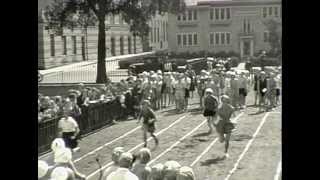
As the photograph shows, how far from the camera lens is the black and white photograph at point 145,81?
22.5 feet

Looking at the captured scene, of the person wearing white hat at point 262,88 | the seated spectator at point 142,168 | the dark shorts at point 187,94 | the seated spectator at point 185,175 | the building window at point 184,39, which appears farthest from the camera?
the dark shorts at point 187,94

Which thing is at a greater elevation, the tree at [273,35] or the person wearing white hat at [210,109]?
the tree at [273,35]

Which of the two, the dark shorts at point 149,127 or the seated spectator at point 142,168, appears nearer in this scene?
the seated spectator at point 142,168

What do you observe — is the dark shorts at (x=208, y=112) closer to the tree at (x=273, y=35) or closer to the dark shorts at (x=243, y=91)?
the dark shorts at (x=243, y=91)

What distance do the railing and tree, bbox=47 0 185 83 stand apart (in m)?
0.90

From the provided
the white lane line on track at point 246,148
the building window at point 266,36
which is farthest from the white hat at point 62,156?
the building window at point 266,36

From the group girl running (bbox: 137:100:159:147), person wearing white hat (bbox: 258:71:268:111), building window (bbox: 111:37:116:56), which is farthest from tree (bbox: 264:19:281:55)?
building window (bbox: 111:37:116:56)

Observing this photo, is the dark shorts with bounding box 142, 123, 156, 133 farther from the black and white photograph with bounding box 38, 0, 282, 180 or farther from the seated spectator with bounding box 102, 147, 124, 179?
the seated spectator with bounding box 102, 147, 124, 179

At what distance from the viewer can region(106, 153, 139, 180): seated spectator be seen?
385cm

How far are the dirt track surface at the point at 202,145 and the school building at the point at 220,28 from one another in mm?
1147

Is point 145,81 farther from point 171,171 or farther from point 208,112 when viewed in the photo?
point 171,171
